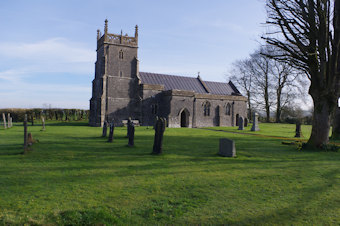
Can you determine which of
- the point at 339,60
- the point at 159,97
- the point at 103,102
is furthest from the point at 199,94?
the point at 339,60

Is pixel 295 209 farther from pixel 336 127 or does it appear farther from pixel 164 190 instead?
pixel 336 127

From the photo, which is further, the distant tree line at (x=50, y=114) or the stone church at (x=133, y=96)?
the distant tree line at (x=50, y=114)

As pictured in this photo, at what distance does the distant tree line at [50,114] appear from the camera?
37719 millimetres

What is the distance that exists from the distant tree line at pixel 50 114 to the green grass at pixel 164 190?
31.6m

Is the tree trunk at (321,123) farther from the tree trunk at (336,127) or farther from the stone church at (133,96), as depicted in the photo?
the stone church at (133,96)

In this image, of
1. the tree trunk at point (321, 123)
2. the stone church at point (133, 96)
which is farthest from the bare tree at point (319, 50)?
the stone church at point (133, 96)

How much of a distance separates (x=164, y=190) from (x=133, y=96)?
28.5 meters

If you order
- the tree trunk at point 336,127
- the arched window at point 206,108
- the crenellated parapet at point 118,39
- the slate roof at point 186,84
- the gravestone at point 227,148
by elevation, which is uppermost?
the crenellated parapet at point 118,39

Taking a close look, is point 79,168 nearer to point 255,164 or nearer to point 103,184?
point 103,184

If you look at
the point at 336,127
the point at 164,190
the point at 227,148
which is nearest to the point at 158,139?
the point at 227,148

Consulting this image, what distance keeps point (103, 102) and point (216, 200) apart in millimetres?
28039

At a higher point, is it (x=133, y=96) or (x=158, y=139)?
(x=133, y=96)

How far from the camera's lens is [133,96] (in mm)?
33656

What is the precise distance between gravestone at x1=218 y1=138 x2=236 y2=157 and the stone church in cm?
2142
